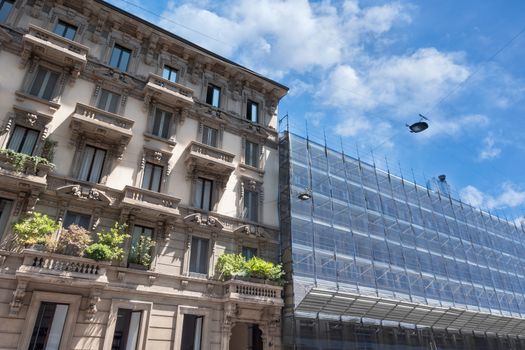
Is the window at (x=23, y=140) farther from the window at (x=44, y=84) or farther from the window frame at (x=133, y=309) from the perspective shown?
the window frame at (x=133, y=309)

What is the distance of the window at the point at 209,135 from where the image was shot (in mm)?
22719

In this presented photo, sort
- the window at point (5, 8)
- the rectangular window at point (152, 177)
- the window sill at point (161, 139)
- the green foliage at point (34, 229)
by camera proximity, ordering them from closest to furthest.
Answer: the green foliage at point (34, 229), the window at point (5, 8), the rectangular window at point (152, 177), the window sill at point (161, 139)

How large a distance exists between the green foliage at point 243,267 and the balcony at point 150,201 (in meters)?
3.56

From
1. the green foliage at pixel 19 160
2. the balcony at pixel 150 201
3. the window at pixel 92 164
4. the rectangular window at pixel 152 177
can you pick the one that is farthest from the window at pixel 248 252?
the green foliage at pixel 19 160

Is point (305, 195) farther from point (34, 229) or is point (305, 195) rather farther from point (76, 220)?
point (34, 229)

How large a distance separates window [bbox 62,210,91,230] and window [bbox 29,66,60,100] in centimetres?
606

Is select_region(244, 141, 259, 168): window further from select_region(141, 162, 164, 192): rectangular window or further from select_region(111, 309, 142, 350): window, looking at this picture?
select_region(111, 309, 142, 350): window

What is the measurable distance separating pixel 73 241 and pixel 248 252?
9.01 metres

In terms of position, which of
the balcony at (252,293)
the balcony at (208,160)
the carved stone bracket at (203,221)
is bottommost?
the balcony at (252,293)

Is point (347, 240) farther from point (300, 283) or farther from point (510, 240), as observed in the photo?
point (510, 240)

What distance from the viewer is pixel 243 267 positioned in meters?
19.4

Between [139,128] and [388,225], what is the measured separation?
18405mm

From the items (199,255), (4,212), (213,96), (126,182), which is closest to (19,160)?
(4,212)

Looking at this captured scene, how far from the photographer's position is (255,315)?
62.3ft
